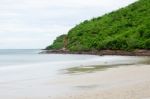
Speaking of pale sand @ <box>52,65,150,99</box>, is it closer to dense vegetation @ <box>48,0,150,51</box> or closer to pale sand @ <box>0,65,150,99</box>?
pale sand @ <box>0,65,150,99</box>

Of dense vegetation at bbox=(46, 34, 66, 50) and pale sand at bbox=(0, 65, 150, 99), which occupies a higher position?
dense vegetation at bbox=(46, 34, 66, 50)

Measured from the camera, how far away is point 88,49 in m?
112

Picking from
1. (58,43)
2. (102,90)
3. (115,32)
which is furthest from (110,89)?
(58,43)

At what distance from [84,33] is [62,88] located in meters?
104

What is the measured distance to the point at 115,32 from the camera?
378 feet

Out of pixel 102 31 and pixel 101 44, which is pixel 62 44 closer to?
pixel 102 31

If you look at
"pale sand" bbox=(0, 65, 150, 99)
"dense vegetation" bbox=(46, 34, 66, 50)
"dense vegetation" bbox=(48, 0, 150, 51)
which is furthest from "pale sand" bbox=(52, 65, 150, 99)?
"dense vegetation" bbox=(46, 34, 66, 50)

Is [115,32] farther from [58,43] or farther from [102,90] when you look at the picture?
[102,90]

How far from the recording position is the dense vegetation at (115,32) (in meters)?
97.4

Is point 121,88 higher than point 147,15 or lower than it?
lower

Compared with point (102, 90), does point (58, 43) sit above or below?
above

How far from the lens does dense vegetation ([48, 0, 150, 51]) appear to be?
9740 cm

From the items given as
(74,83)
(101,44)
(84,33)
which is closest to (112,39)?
(101,44)

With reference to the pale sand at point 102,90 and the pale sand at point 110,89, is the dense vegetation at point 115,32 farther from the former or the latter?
the pale sand at point 102,90
